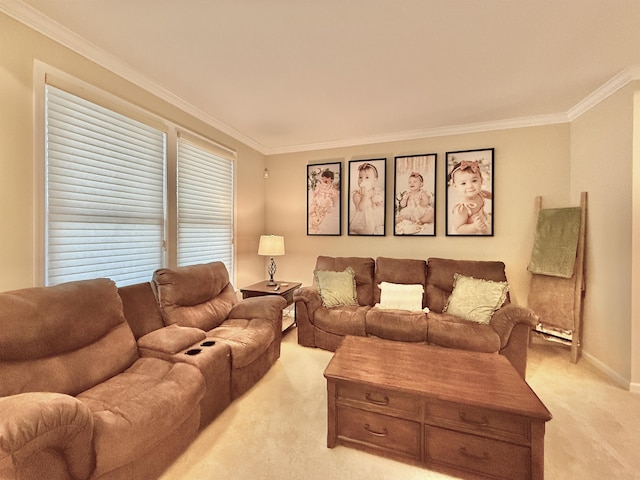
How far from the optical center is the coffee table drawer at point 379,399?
1545 mm

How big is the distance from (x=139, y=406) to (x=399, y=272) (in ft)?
9.11

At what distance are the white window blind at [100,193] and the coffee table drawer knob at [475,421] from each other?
107 inches

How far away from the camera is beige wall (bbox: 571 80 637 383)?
236 cm

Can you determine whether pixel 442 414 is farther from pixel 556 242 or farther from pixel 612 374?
pixel 556 242

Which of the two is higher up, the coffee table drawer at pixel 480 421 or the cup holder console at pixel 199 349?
the cup holder console at pixel 199 349

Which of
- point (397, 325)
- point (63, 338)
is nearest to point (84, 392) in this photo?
point (63, 338)

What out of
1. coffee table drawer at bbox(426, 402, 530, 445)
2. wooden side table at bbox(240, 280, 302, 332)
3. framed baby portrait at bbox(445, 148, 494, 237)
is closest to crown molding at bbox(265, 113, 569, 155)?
framed baby portrait at bbox(445, 148, 494, 237)

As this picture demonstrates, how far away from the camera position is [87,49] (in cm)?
203

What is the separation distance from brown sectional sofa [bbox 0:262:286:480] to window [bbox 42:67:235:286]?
0.35m

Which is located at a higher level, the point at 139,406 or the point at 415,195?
the point at 415,195

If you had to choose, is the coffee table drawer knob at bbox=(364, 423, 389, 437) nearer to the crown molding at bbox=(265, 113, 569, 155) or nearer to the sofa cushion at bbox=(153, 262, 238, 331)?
the sofa cushion at bbox=(153, 262, 238, 331)

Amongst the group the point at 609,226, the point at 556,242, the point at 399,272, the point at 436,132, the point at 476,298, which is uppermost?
the point at 436,132

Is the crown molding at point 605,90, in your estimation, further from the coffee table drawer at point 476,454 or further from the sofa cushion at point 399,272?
the coffee table drawer at point 476,454

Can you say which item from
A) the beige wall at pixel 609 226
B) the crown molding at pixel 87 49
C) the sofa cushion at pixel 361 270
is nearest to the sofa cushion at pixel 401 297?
the sofa cushion at pixel 361 270
